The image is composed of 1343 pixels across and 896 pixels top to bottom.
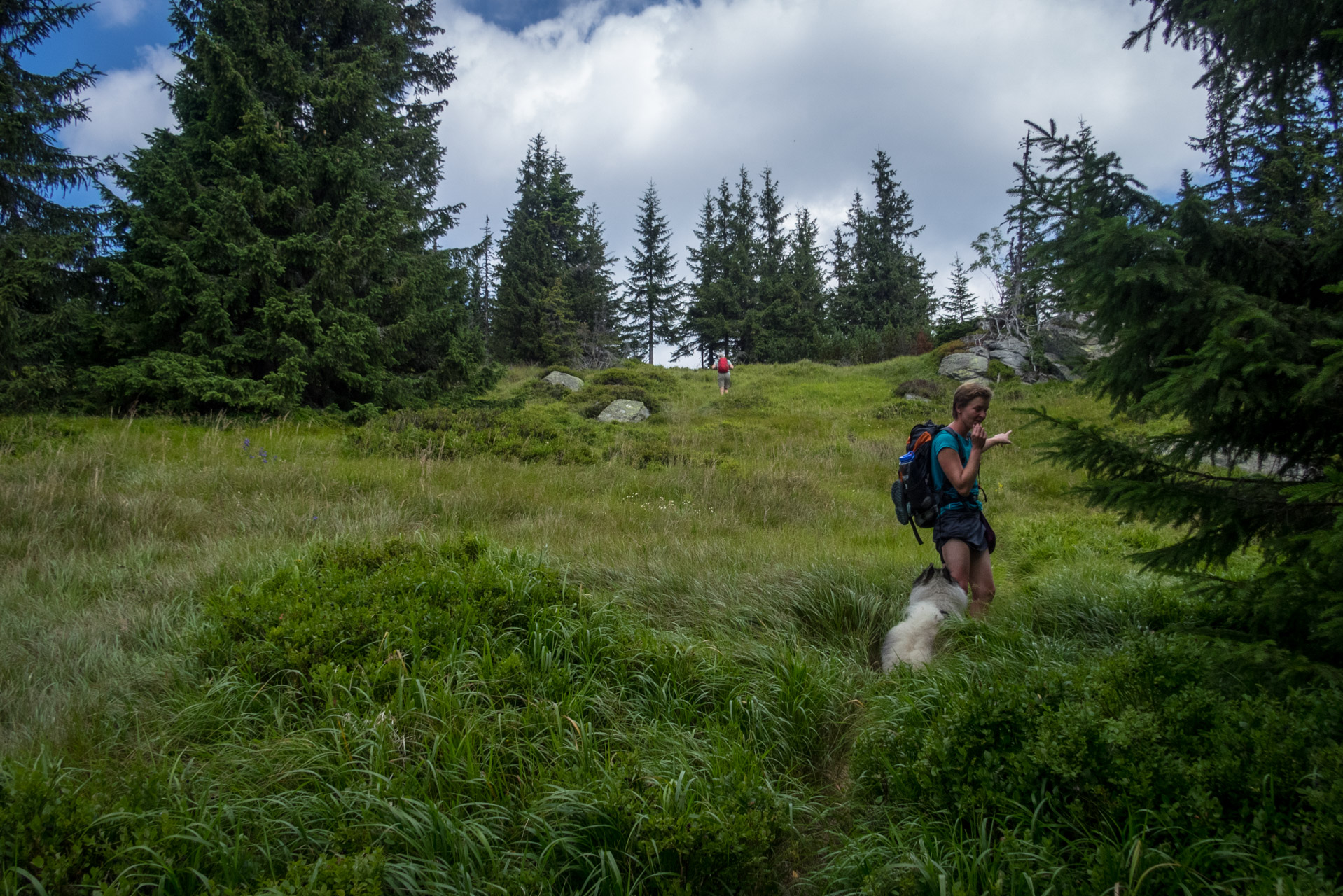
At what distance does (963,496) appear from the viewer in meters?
4.24

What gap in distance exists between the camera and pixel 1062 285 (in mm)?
3088

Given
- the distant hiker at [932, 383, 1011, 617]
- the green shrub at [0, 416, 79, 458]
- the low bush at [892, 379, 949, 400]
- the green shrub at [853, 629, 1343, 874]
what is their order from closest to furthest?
the green shrub at [853, 629, 1343, 874] → the distant hiker at [932, 383, 1011, 617] → the green shrub at [0, 416, 79, 458] → the low bush at [892, 379, 949, 400]

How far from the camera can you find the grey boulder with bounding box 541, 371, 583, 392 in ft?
74.2

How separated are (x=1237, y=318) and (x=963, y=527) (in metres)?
2.11

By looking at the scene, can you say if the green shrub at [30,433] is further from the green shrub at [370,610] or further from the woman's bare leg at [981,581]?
the woman's bare leg at [981,581]

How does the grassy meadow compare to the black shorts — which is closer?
the grassy meadow

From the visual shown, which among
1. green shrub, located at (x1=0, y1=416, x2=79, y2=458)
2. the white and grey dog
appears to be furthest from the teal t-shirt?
green shrub, located at (x1=0, y1=416, x2=79, y2=458)

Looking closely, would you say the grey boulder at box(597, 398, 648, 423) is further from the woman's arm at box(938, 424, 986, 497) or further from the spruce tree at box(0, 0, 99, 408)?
the woman's arm at box(938, 424, 986, 497)

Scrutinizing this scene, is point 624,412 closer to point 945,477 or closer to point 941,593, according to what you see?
point 945,477

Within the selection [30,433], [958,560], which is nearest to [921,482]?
[958,560]

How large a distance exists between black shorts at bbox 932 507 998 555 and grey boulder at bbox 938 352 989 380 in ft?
66.7

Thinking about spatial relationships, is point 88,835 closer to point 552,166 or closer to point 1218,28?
point 1218,28

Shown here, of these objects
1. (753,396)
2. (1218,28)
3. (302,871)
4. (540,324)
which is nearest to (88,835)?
(302,871)

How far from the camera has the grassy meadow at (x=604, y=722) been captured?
196cm
